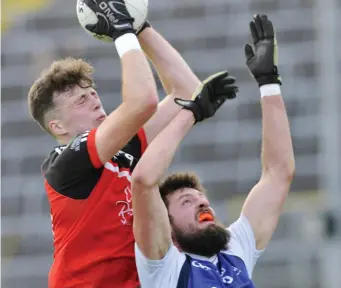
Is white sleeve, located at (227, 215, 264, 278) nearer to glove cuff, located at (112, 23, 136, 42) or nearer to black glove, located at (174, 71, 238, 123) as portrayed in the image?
black glove, located at (174, 71, 238, 123)

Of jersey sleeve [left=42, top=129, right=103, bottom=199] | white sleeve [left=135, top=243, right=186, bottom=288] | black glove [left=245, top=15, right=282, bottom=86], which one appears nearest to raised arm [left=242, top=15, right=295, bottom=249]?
black glove [left=245, top=15, right=282, bottom=86]

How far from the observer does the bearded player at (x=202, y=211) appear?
4.58 m

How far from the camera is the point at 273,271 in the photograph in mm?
11922

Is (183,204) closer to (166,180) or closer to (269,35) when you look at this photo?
(166,180)

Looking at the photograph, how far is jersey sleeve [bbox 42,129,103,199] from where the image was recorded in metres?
4.55

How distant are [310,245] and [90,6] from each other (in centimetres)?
778

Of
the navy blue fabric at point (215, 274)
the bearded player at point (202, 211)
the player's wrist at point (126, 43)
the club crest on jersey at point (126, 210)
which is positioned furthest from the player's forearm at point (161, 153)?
the navy blue fabric at point (215, 274)

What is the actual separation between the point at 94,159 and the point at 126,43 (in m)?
0.52

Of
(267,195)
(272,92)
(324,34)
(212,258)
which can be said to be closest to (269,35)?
(272,92)

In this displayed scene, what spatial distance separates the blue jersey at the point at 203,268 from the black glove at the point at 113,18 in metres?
0.94

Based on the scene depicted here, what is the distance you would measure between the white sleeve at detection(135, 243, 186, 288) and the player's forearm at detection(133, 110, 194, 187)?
33cm

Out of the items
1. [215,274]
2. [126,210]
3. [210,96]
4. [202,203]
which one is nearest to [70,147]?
[126,210]

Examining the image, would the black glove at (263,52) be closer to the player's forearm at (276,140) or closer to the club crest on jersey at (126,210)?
the player's forearm at (276,140)

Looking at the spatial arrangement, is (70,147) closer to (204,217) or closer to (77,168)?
(77,168)
